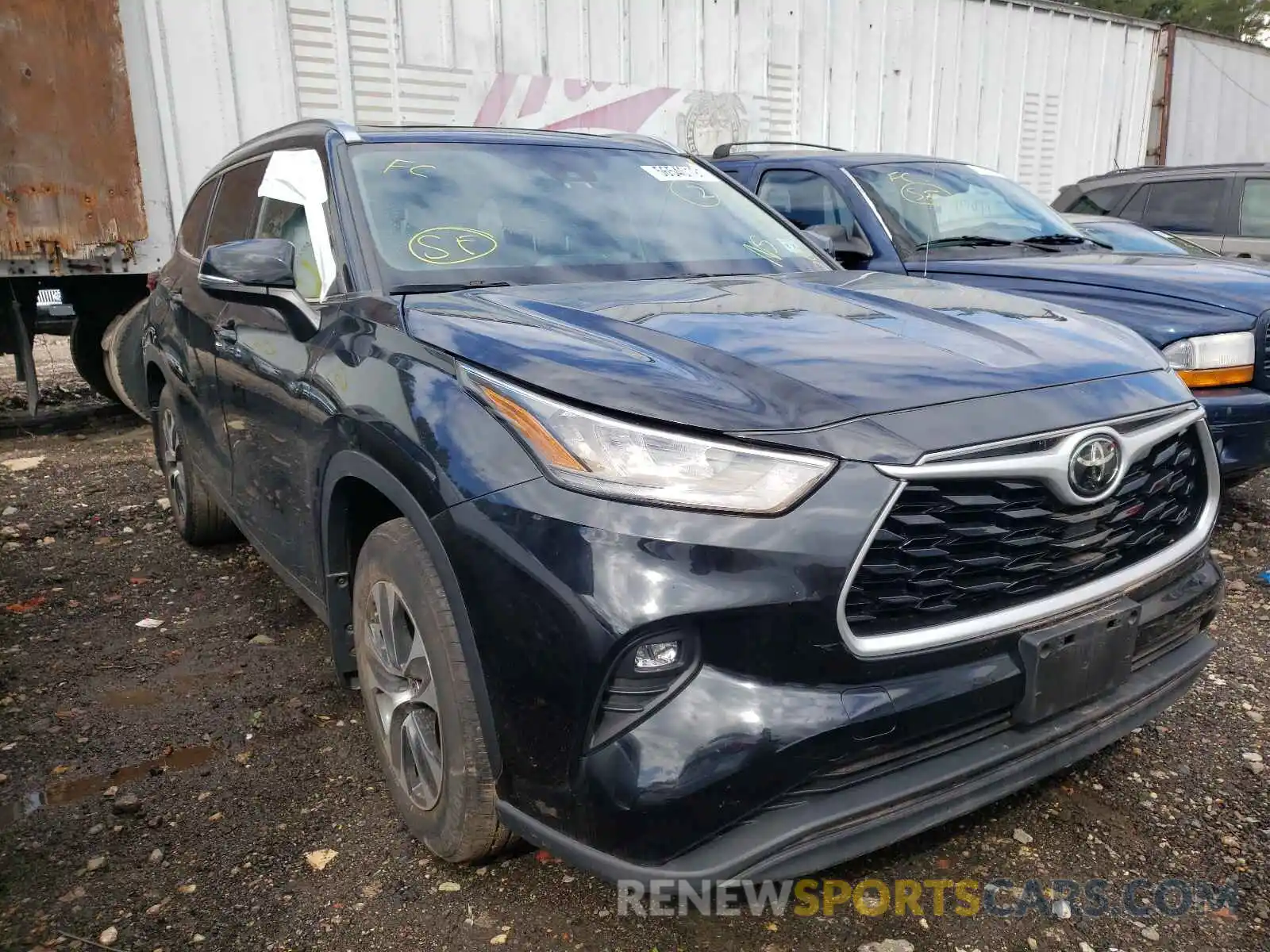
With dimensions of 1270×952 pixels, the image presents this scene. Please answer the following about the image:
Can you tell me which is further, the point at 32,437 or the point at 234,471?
the point at 32,437

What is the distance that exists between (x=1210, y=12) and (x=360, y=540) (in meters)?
35.3

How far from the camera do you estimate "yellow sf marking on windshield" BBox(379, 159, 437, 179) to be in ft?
9.22

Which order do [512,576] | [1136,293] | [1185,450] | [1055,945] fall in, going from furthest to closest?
[1136,293] < [1185,450] < [1055,945] < [512,576]

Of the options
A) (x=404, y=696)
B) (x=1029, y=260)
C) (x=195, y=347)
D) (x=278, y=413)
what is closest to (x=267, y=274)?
(x=278, y=413)

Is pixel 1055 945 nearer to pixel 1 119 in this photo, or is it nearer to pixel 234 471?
pixel 234 471

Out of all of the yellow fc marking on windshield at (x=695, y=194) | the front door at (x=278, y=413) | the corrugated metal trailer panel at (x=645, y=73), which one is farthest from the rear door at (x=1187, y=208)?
the front door at (x=278, y=413)

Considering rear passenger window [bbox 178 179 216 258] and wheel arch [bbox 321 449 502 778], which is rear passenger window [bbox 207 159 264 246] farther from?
wheel arch [bbox 321 449 502 778]

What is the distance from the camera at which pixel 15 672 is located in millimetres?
3348

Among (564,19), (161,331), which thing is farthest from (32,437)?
(564,19)

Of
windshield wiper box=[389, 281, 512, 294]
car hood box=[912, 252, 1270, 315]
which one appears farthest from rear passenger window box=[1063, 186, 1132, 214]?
windshield wiper box=[389, 281, 512, 294]

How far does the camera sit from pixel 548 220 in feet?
9.47

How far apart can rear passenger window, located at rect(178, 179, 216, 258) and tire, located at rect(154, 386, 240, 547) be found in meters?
0.65

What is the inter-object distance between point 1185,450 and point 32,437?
7749 mm

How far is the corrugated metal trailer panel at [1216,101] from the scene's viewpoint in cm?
1340
